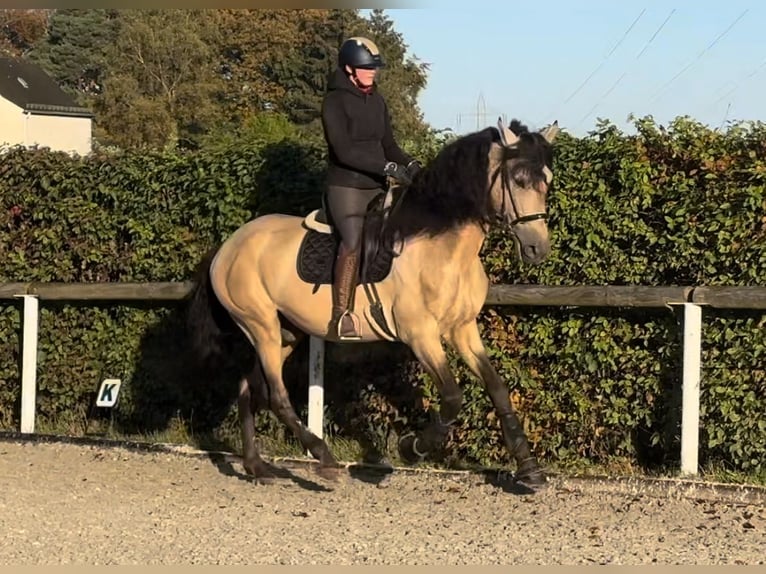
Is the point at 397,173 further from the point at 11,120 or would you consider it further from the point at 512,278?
the point at 11,120

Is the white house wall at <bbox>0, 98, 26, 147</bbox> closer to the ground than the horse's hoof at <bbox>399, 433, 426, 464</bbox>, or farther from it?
farther from it

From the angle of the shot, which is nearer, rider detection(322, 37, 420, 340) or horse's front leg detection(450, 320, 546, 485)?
horse's front leg detection(450, 320, 546, 485)

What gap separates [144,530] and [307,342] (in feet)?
9.57

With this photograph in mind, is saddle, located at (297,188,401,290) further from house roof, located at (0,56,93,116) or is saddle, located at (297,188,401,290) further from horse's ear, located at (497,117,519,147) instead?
house roof, located at (0,56,93,116)

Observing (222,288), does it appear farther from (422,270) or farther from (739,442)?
(739,442)

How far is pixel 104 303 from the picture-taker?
31.7 feet

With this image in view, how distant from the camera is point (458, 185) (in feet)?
22.1

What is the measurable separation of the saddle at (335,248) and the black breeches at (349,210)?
0.04m

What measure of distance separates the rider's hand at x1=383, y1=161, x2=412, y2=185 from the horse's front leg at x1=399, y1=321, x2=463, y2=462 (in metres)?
0.94

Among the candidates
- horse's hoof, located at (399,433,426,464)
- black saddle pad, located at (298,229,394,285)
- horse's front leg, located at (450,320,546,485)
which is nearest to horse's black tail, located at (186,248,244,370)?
black saddle pad, located at (298,229,394,285)

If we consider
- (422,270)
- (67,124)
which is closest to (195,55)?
(67,124)

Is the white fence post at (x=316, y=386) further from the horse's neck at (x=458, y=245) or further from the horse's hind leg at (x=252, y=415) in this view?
the horse's neck at (x=458, y=245)

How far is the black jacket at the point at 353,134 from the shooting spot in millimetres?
7184

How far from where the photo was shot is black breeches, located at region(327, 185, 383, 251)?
23.5 feet
